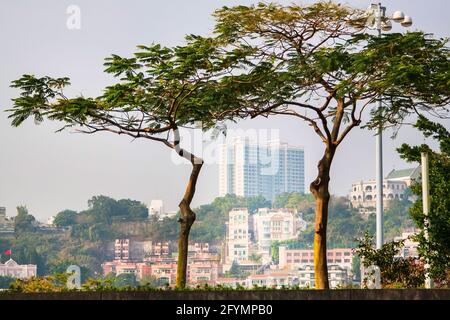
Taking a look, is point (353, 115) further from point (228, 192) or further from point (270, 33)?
point (228, 192)

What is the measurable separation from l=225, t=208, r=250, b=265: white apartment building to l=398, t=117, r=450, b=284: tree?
144847 millimetres

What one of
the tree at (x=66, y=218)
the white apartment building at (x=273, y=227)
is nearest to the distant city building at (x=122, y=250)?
the tree at (x=66, y=218)

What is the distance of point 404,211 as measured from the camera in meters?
151

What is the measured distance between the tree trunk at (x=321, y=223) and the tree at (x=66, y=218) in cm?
12494

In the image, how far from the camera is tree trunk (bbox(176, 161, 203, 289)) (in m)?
16.6

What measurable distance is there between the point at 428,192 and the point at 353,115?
2262 millimetres

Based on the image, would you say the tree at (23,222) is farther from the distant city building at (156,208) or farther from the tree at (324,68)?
the tree at (324,68)

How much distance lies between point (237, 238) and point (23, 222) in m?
44.6

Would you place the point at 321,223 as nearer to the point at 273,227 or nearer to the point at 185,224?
the point at 185,224

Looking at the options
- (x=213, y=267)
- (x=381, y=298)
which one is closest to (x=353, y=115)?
(x=381, y=298)

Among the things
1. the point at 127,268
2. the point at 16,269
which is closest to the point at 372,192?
the point at 127,268

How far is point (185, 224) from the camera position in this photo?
16938 millimetres
